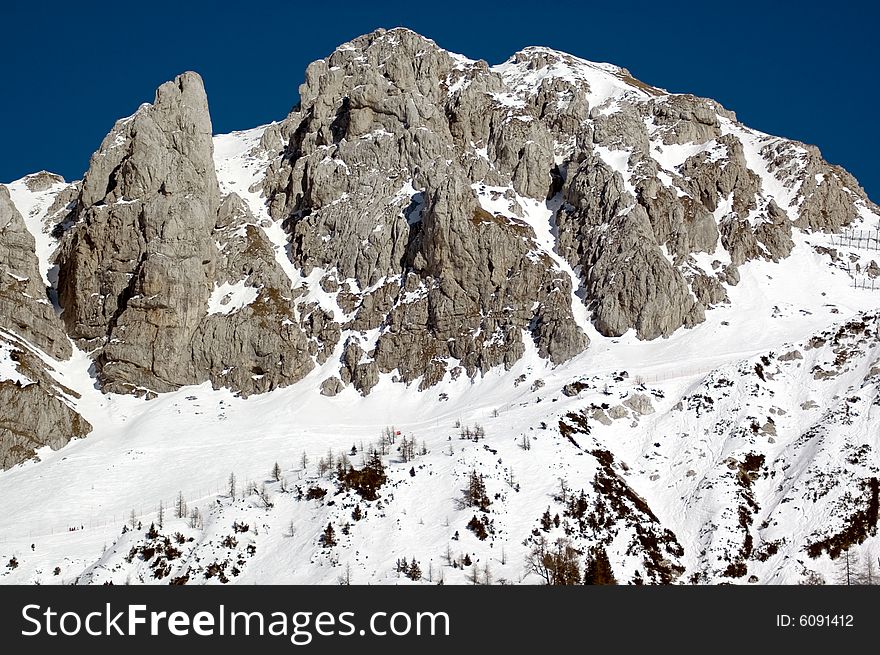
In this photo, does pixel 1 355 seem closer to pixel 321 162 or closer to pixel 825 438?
pixel 321 162

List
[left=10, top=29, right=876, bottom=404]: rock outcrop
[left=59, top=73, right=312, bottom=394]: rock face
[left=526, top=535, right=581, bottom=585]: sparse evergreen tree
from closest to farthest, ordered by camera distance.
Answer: [left=526, top=535, right=581, bottom=585]: sparse evergreen tree → [left=10, top=29, right=876, bottom=404]: rock outcrop → [left=59, top=73, right=312, bottom=394]: rock face

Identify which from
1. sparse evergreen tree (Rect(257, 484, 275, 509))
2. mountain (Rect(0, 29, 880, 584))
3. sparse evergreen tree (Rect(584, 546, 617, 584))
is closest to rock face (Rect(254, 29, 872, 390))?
mountain (Rect(0, 29, 880, 584))

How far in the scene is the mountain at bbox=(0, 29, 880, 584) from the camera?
94.7 metres

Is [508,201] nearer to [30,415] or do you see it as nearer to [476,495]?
[476,495]

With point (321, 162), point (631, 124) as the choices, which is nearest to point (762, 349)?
point (631, 124)

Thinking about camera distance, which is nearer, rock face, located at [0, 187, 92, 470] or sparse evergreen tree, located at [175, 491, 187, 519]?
sparse evergreen tree, located at [175, 491, 187, 519]

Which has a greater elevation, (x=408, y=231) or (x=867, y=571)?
(x=408, y=231)

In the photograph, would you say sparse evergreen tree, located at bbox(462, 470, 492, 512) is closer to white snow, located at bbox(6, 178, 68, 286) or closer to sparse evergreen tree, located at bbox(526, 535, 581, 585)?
sparse evergreen tree, located at bbox(526, 535, 581, 585)

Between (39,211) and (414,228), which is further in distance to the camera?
(39,211)

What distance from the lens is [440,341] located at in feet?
463

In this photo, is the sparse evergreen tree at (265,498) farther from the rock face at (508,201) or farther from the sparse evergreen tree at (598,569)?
the rock face at (508,201)

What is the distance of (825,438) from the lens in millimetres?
105250

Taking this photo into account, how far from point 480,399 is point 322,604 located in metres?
79.8

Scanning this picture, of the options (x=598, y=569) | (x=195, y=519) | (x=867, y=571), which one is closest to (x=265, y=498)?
(x=195, y=519)
